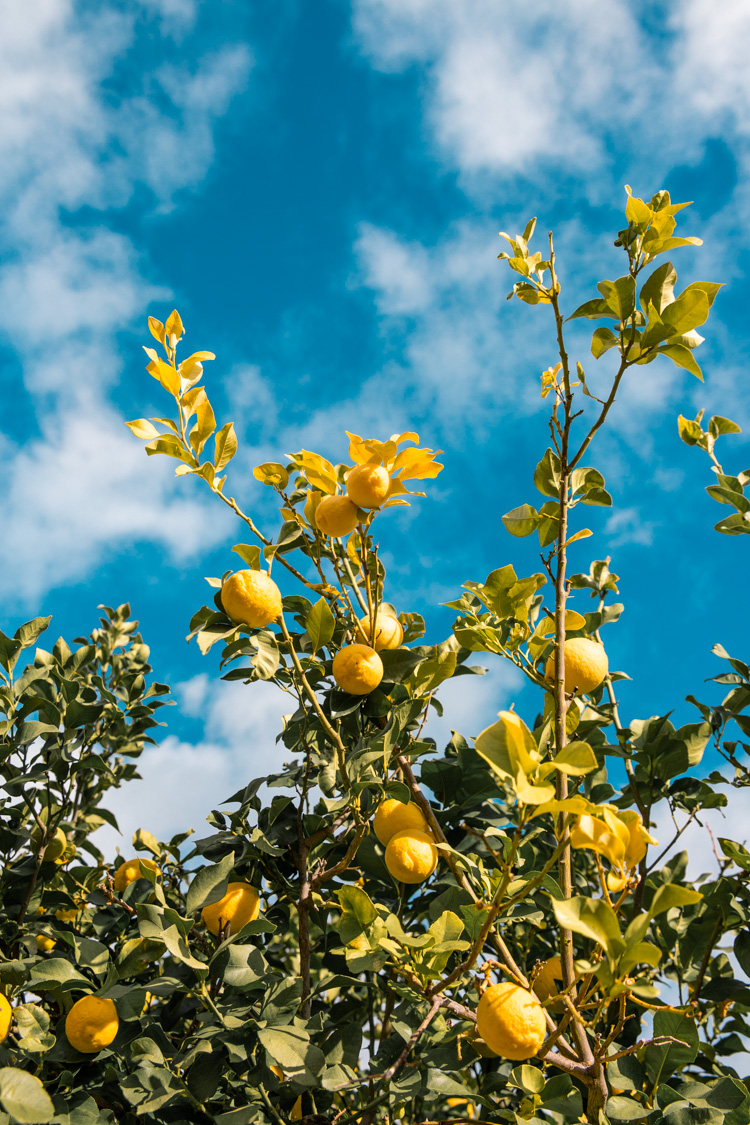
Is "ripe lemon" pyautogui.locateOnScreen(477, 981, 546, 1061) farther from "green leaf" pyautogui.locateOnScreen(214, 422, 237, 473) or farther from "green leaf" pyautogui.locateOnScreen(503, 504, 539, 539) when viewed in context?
"green leaf" pyautogui.locateOnScreen(214, 422, 237, 473)

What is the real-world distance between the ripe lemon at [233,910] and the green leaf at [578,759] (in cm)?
79

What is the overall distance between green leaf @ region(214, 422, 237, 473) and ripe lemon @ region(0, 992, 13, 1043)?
36.5 inches

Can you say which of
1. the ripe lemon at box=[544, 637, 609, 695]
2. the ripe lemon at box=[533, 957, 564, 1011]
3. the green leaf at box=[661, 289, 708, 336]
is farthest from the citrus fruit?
the green leaf at box=[661, 289, 708, 336]

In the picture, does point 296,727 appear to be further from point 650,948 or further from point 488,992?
point 650,948

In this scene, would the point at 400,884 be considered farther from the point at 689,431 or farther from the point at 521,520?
the point at 689,431

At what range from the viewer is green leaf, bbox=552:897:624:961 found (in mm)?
775

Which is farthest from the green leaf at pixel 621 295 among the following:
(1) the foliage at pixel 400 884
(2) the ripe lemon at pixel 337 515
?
(2) the ripe lemon at pixel 337 515

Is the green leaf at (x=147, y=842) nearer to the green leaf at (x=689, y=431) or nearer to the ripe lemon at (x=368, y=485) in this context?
the ripe lemon at (x=368, y=485)

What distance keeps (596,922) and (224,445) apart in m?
0.95

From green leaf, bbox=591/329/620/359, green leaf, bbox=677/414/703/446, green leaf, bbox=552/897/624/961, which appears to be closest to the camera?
green leaf, bbox=552/897/624/961

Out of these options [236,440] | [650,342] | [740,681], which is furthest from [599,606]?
[236,440]

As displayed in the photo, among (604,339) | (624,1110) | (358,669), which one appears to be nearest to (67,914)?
(358,669)

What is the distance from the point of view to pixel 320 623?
139 cm

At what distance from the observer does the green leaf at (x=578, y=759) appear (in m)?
0.87
